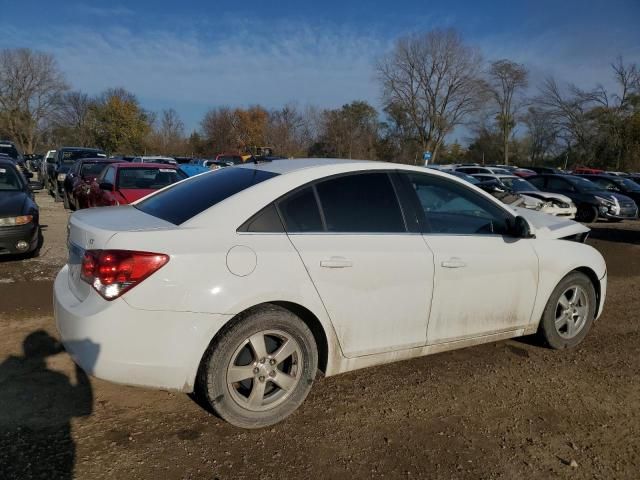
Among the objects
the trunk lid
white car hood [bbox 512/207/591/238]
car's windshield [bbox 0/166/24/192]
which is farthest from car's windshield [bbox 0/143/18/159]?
white car hood [bbox 512/207/591/238]

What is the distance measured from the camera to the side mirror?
392 cm

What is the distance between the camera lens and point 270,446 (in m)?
2.96

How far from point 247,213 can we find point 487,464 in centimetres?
198

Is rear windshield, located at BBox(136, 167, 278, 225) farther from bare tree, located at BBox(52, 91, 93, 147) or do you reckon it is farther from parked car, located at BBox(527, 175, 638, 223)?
bare tree, located at BBox(52, 91, 93, 147)

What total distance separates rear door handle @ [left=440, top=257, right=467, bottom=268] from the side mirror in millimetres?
600

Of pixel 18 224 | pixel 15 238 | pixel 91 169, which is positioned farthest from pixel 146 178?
pixel 91 169

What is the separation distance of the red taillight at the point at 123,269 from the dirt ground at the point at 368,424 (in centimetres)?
92

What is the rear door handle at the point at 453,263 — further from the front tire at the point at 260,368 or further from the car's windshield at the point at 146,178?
the car's windshield at the point at 146,178

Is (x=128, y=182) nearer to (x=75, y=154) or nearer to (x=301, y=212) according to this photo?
(x=301, y=212)

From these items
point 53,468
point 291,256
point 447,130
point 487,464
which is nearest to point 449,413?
point 487,464

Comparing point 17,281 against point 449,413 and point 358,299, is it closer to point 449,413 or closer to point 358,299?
point 358,299

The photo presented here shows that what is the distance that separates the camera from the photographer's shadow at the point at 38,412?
2678 mm

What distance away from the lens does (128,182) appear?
30.3 ft

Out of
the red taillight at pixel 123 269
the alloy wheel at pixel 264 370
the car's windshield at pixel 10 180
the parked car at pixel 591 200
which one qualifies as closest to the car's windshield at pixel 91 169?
the car's windshield at pixel 10 180
